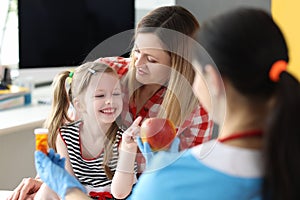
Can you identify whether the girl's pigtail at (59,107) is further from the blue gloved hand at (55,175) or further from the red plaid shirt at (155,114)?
the blue gloved hand at (55,175)

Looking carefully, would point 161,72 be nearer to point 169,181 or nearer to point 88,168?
point 88,168

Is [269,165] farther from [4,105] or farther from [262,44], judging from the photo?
[4,105]

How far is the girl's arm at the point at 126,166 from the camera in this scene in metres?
1.59

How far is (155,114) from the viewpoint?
1735 mm

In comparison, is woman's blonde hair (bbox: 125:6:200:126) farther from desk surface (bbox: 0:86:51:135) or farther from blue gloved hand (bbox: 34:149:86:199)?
desk surface (bbox: 0:86:51:135)

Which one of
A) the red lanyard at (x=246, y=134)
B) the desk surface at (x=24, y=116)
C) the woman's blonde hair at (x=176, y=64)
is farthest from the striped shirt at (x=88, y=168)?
the red lanyard at (x=246, y=134)

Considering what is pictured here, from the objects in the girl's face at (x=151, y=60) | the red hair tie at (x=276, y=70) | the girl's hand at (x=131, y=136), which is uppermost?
the red hair tie at (x=276, y=70)

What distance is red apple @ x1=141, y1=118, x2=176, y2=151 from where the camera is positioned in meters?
1.49

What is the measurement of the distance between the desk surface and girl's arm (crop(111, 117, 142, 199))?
2.53 feet

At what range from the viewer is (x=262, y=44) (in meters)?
1.03

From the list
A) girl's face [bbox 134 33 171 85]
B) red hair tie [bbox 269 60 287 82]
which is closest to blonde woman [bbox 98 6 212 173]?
girl's face [bbox 134 33 171 85]

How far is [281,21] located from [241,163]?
163 centimetres

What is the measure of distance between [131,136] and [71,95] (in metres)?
0.32

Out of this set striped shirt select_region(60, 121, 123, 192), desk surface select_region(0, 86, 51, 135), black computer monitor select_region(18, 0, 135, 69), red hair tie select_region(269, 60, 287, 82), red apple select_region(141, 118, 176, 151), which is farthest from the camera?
black computer monitor select_region(18, 0, 135, 69)
